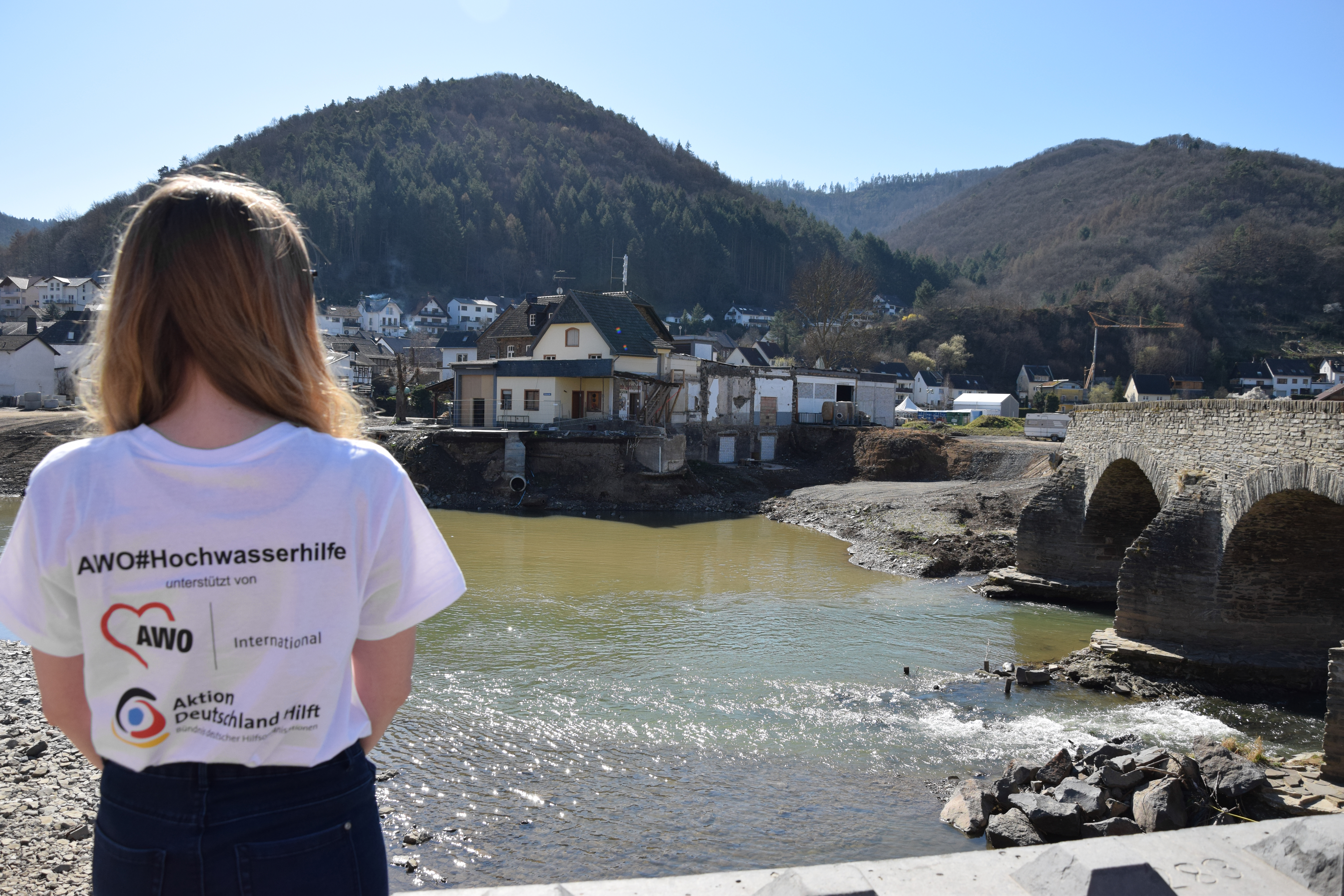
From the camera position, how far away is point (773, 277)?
458 ft

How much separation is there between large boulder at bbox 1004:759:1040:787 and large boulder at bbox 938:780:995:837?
37 cm

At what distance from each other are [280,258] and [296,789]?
3.27ft

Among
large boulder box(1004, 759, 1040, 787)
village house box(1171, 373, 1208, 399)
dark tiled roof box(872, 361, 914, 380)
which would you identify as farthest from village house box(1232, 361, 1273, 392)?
large boulder box(1004, 759, 1040, 787)

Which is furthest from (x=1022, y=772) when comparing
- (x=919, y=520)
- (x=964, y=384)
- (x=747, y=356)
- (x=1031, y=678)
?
(x=964, y=384)

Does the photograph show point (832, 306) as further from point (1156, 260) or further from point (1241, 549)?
point (1156, 260)

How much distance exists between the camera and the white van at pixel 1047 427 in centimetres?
4525

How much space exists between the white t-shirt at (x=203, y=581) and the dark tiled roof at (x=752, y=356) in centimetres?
7163

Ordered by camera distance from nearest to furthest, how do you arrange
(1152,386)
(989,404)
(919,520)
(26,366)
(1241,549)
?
(1241,549) < (919,520) < (26,366) < (989,404) < (1152,386)

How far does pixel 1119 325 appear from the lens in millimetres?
87938

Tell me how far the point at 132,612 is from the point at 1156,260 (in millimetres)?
139829

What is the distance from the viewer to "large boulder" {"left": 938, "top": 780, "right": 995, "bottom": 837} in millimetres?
8297

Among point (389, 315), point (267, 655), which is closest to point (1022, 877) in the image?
point (267, 655)

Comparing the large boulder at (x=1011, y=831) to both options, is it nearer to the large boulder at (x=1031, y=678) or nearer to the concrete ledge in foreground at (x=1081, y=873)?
the large boulder at (x=1031, y=678)

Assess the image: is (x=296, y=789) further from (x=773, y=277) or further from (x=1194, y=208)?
(x=1194, y=208)
